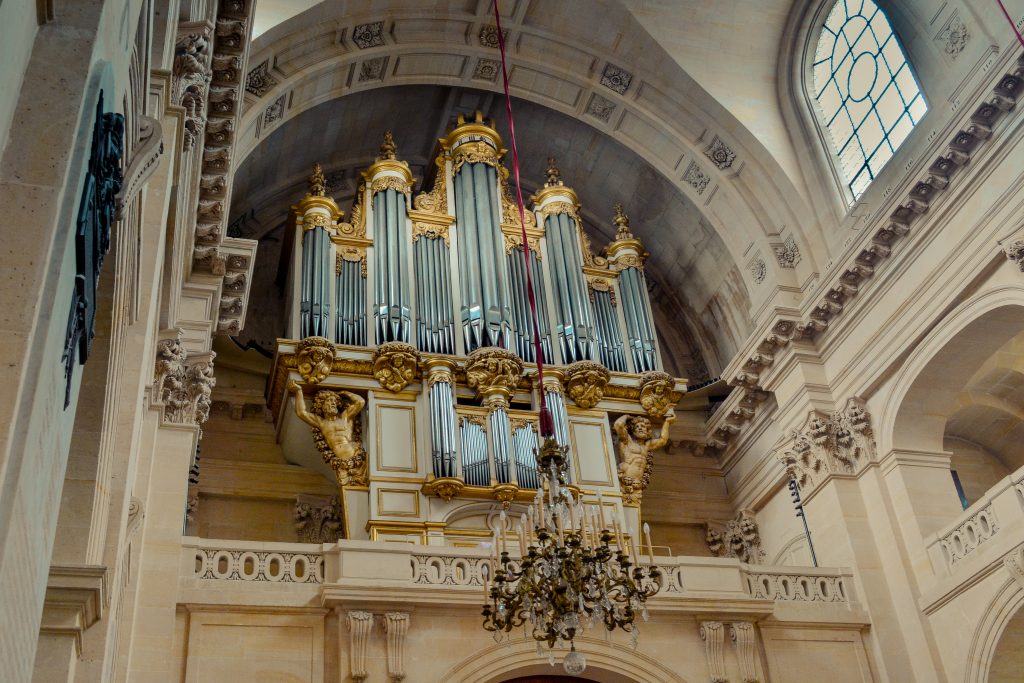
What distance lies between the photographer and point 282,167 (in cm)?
1633

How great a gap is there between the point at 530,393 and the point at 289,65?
5102 millimetres

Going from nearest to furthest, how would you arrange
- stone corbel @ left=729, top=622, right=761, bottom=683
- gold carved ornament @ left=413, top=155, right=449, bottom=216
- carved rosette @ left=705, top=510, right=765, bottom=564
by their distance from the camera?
stone corbel @ left=729, top=622, right=761, bottom=683, carved rosette @ left=705, top=510, right=765, bottom=564, gold carved ornament @ left=413, top=155, right=449, bottom=216

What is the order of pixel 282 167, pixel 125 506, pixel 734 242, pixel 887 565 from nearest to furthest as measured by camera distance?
pixel 125 506, pixel 887 565, pixel 734 242, pixel 282 167

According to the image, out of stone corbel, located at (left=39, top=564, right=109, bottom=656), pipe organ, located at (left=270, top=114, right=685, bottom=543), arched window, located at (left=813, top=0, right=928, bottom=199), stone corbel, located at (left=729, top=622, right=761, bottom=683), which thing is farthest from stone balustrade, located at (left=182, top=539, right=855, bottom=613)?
arched window, located at (left=813, top=0, right=928, bottom=199)

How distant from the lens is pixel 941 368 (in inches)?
471

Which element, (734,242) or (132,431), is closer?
(132,431)

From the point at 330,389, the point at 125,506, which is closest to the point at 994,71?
the point at 330,389

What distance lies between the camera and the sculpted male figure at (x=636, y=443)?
13.6 metres

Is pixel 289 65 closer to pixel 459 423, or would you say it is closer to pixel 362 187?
pixel 362 187

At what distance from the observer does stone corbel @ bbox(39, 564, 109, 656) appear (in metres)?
5.45

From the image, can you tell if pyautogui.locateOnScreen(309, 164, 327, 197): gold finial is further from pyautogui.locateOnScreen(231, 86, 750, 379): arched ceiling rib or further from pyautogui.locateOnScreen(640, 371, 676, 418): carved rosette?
pyautogui.locateOnScreen(640, 371, 676, 418): carved rosette

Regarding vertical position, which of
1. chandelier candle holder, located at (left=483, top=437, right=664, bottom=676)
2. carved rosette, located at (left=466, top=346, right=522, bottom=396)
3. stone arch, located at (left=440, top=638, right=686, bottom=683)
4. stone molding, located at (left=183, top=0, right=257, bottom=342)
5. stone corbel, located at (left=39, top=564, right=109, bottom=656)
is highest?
stone molding, located at (left=183, top=0, right=257, bottom=342)

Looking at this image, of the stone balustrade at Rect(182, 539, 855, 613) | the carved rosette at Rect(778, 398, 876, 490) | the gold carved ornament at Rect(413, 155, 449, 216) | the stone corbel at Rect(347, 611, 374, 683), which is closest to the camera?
the stone corbel at Rect(347, 611, 374, 683)

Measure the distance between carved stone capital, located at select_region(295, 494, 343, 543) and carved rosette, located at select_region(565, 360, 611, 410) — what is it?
123 inches
